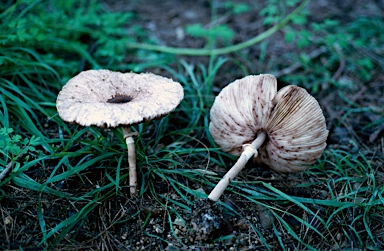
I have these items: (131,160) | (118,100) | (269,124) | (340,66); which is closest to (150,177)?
Answer: (131,160)

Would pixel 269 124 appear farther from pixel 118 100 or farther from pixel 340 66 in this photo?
pixel 340 66

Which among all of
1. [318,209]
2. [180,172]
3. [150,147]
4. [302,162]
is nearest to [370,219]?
[318,209]

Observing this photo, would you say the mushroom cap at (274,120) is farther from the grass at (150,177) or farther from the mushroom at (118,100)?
the mushroom at (118,100)

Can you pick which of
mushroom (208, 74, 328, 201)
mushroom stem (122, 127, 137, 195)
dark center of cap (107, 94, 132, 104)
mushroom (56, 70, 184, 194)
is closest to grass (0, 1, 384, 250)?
mushroom stem (122, 127, 137, 195)

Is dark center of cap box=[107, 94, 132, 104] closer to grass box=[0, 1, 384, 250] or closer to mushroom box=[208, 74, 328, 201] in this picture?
grass box=[0, 1, 384, 250]

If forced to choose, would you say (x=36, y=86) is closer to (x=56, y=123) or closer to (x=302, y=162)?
(x=56, y=123)
